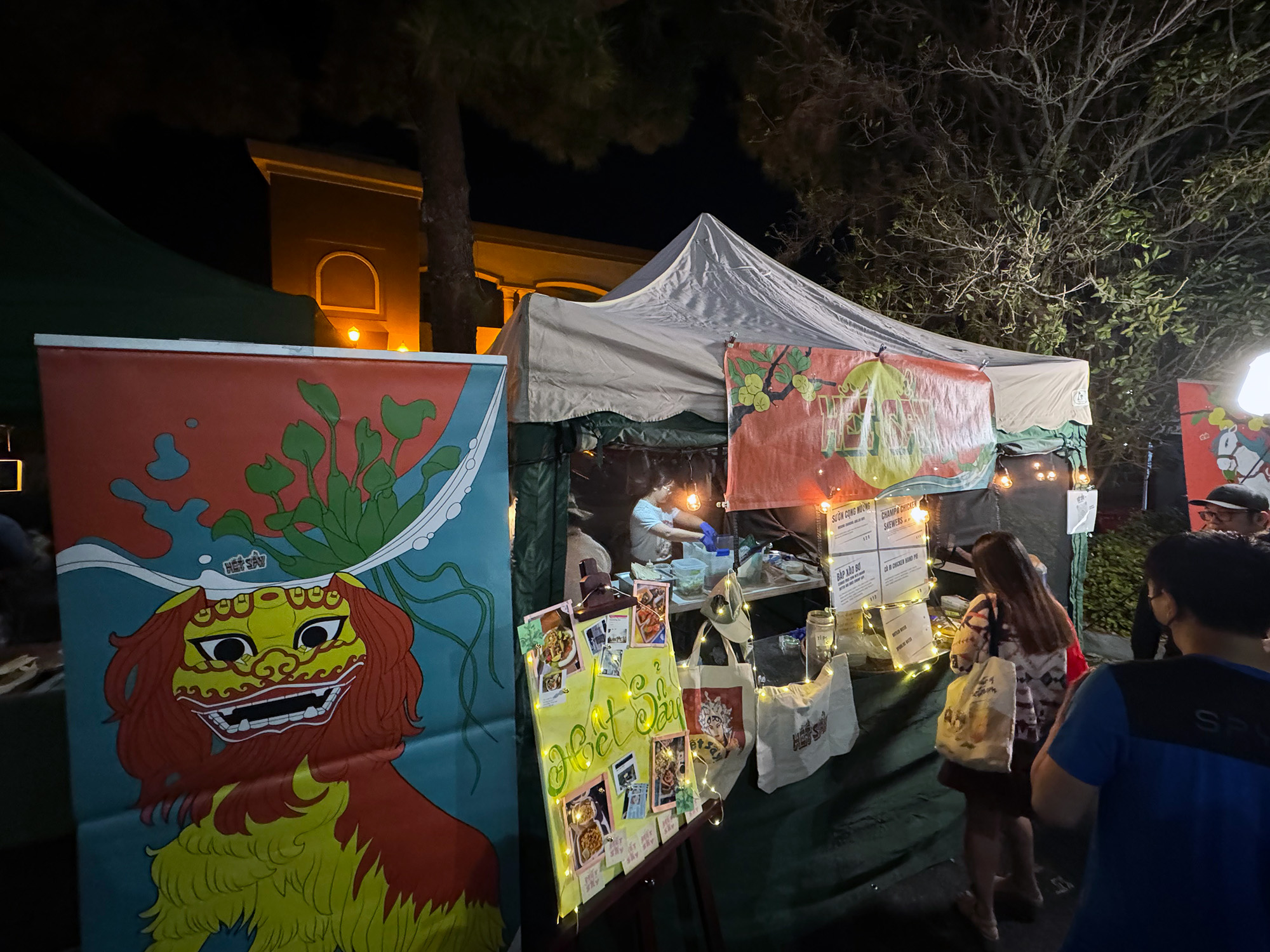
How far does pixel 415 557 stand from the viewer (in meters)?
2.02

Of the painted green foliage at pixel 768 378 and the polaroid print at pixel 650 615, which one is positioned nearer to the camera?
the polaroid print at pixel 650 615

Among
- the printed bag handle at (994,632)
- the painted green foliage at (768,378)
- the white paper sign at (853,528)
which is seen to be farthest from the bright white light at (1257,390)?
the painted green foliage at (768,378)

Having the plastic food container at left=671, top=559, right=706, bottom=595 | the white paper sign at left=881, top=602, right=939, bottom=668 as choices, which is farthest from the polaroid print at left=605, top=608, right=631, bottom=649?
the white paper sign at left=881, top=602, right=939, bottom=668

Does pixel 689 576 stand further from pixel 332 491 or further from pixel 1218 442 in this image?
pixel 1218 442

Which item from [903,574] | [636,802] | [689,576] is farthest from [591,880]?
[903,574]

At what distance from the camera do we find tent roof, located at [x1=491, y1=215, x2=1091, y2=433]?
2395mm

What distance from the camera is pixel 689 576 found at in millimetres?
3529

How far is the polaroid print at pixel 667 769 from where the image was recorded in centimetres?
218

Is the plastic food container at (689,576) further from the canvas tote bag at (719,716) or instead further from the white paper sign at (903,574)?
the white paper sign at (903,574)

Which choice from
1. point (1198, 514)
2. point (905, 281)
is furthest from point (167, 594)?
point (905, 281)

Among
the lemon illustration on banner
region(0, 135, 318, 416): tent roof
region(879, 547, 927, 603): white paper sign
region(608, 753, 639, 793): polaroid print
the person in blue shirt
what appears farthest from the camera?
region(879, 547, 927, 603): white paper sign

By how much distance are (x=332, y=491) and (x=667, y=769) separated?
1.55 metres

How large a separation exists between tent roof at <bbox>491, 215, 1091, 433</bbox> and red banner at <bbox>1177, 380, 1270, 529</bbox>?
5.37 ft

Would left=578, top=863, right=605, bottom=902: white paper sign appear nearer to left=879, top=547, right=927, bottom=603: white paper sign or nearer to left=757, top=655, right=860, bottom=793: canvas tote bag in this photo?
left=757, top=655, right=860, bottom=793: canvas tote bag
